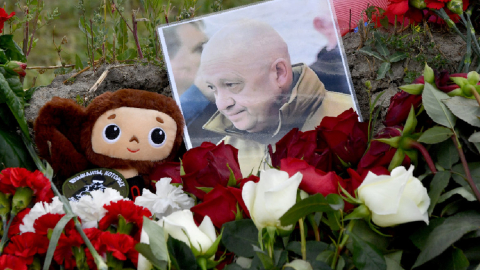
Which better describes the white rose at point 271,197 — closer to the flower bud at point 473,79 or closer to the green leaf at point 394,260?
the green leaf at point 394,260

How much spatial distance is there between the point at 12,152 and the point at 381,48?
0.77 metres

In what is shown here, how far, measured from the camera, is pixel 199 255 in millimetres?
508

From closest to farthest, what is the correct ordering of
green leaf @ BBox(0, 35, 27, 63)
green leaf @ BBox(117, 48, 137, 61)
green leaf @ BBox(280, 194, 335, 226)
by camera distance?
1. green leaf @ BBox(280, 194, 335, 226)
2. green leaf @ BBox(0, 35, 27, 63)
3. green leaf @ BBox(117, 48, 137, 61)

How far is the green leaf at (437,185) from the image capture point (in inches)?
20.7

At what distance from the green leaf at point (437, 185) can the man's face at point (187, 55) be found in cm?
57

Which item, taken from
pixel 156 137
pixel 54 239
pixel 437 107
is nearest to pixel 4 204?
pixel 54 239

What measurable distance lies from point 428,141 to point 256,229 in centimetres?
22

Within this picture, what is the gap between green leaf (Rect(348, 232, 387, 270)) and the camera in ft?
1.54

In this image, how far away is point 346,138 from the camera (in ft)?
2.10

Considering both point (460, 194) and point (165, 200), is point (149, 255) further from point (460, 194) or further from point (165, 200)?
point (460, 194)

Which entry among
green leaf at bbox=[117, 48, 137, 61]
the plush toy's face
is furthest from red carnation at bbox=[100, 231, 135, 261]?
green leaf at bbox=[117, 48, 137, 61]

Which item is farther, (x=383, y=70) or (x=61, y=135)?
(x=383, y=70)

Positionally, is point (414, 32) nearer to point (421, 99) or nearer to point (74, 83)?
point (421, 99)

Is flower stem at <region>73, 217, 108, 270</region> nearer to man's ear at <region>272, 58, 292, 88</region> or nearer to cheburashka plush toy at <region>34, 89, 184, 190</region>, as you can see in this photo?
cheburashka plush toy at <region>34, 89, 184, 190</region>
